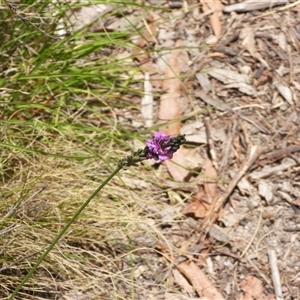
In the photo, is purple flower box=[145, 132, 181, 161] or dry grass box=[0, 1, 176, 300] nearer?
purple flower box=[145, 132, 181, 161]

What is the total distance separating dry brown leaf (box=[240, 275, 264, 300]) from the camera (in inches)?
115

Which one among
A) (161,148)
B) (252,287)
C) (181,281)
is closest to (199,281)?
(181,281)

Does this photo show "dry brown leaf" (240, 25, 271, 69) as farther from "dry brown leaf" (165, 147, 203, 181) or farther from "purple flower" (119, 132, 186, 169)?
"purple flower" (119, 132, 186, 169)

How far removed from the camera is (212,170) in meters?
3.23

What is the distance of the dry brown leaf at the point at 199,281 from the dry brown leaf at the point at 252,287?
0.10 metres

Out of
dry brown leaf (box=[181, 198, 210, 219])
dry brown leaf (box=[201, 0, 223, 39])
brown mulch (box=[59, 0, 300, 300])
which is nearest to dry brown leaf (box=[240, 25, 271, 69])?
brown mulch (box=[59, 0, 300, 300])

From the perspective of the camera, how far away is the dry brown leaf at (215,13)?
361 centimetres

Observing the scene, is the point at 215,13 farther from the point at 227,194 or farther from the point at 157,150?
the point at 157,150

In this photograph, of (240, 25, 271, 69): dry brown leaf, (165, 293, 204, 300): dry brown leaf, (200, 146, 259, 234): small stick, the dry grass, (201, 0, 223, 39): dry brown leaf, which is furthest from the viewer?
(201, 0, 223, 39): dry brown leaf

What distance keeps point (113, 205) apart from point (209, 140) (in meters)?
0.58

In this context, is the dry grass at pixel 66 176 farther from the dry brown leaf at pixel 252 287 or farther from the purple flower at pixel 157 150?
the purple flower at pixel 157 150

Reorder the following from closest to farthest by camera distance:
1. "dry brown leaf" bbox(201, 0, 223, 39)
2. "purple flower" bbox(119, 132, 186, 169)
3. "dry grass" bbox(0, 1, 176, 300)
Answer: "purple flower" bbox(119, 132, 186, 169) < "dry grass" bbox(0, 1, 176, 300) < "dry brown leaf" bbox(201, 0, 223, 39)

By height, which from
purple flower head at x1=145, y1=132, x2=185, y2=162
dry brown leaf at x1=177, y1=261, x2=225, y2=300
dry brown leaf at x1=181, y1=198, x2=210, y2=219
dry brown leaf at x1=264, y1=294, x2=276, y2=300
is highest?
purple flower head at x1=145, y1=132, x2=185, y2=162

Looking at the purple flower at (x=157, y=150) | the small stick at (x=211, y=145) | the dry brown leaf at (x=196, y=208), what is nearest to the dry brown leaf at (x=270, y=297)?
the dry brown leaf at (x=196, y=208)
